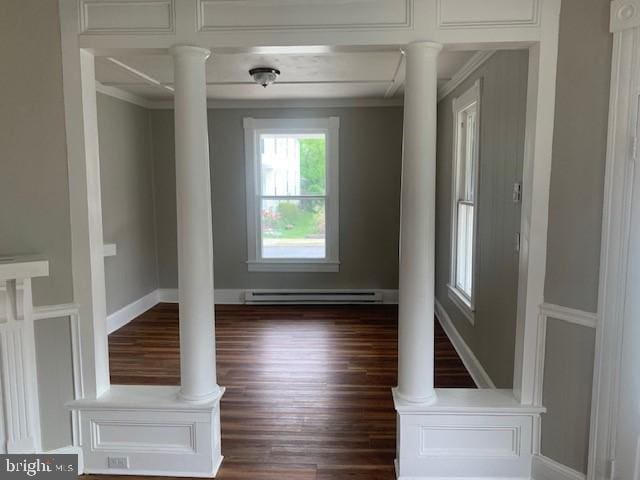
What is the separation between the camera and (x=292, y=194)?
220 inches

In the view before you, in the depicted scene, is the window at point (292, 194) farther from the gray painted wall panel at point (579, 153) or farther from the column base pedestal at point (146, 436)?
the gray painted wall panel at point (579, 153)

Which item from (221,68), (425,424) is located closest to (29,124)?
(221,68)

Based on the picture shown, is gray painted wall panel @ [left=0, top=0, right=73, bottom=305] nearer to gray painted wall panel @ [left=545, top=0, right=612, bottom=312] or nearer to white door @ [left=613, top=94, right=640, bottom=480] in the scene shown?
gray painted wall panel @ [left=545, top=0, right=612, bottom=312]

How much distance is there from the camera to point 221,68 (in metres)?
3.78

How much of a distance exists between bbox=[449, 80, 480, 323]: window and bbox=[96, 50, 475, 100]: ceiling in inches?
15.5

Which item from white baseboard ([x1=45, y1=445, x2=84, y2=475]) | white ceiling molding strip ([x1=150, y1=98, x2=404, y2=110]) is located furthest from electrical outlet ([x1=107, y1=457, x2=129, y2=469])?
white ceiling molding strip ([x1=150, y1=98, x2=404, y2=110])

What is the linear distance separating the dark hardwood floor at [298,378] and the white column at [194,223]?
0.60 metres

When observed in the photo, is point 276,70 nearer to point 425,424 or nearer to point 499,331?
point 499,331

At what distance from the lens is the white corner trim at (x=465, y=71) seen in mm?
3206

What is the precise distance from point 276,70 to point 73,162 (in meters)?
2.08

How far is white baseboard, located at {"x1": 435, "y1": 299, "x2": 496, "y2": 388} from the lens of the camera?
3253mm

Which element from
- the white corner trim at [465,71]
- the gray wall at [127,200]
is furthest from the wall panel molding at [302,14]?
the gray wall at [127,200]

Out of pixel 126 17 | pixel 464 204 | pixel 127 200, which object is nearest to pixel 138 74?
pixel 127 200

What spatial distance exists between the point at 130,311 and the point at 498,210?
4.10 metres
